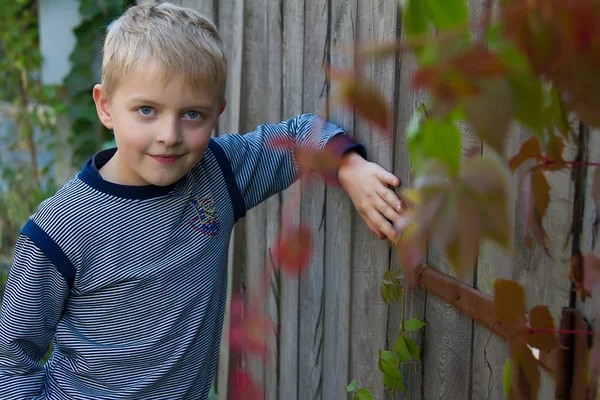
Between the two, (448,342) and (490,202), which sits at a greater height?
(490,202)

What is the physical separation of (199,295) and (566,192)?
1.18 metres

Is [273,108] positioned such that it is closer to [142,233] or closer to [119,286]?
[142,233]

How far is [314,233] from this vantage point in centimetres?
219

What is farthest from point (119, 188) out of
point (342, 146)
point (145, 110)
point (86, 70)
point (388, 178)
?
point (86, 70)

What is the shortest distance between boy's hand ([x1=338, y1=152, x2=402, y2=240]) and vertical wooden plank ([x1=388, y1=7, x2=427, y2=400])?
0.05 m

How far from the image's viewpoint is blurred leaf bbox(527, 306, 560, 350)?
76 centimetres

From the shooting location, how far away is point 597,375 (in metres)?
0.61

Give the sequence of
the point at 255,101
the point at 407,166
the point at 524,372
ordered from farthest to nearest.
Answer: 1. the point at 255,101
2. the point at 407,166
3. the point at 524,372

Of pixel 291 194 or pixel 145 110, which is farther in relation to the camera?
pixel 291 194

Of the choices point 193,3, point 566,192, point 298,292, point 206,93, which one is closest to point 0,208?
point 193,3

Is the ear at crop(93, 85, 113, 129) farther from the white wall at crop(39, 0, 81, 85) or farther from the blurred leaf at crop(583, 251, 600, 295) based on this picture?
the white wall at crop(39, 0, 81, 85)

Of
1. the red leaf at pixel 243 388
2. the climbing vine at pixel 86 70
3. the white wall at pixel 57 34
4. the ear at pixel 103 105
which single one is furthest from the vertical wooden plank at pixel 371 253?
the white wall at pixel 57 34

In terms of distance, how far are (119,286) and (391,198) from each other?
2.47 ft

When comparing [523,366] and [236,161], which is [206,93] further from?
[523,366]
